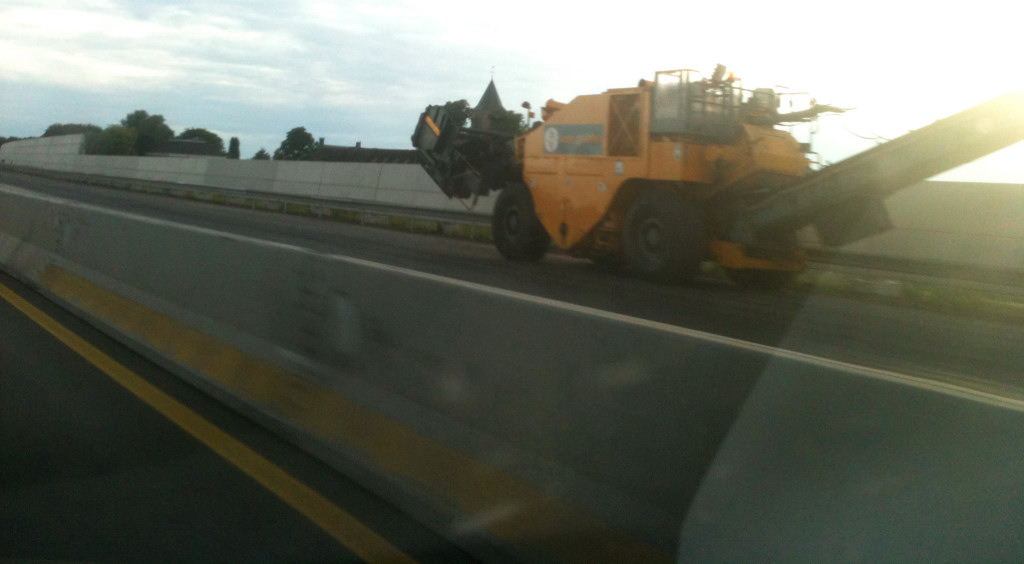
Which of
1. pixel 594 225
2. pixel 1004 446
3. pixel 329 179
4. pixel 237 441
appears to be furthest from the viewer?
pixel 329 179

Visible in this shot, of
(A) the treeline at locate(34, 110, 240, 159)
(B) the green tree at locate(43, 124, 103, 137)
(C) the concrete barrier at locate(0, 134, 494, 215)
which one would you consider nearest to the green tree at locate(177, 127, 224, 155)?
(A) the treeline at locate(34, 110, 240, 159)

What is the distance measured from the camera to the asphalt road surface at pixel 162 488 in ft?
13.0

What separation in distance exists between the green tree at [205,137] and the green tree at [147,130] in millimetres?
1758

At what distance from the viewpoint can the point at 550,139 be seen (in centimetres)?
1630

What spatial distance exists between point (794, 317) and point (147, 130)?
103615mm

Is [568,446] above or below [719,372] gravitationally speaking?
below

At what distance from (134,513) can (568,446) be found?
209 cm

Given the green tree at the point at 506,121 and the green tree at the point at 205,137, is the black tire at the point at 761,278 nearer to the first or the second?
the green tree at the point at 506,121

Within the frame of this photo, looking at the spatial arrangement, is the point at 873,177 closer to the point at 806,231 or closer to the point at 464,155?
the point at 806,231

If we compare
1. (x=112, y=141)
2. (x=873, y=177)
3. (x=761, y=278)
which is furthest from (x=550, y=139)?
(x=112, y=141)

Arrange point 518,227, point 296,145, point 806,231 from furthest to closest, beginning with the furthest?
1. point 296,145
2. point 518,227
3. point 806,231

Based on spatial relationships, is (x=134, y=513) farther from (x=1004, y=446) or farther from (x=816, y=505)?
(x=1004, y=446)

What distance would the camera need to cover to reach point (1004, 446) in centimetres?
252

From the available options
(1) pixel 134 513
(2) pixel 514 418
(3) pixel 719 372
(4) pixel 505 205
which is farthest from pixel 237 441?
(4) pixel 505 205
